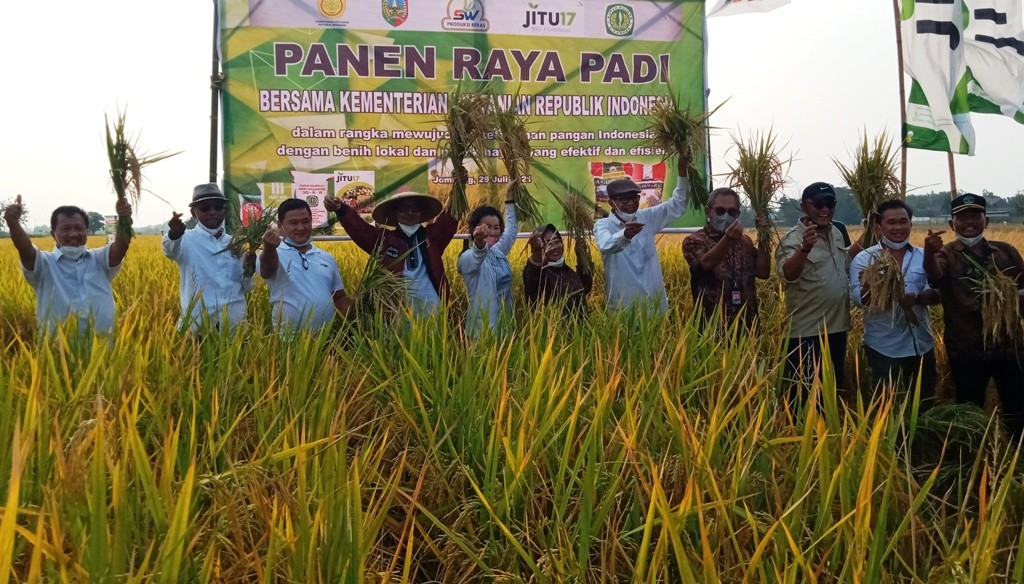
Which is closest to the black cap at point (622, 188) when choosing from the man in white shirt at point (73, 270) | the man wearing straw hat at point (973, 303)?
the man wearing straw hat at point (973, 303)

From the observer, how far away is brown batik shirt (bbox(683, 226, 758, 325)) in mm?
4168

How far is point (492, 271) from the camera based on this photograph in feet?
14.3

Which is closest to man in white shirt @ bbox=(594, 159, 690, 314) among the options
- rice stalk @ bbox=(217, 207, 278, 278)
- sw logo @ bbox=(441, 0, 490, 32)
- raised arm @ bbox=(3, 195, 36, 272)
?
rice stalk @ bbox=(217, 207, 278, 278)

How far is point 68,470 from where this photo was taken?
1294 mm

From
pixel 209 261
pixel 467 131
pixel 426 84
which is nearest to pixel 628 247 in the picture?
pixel 467 131

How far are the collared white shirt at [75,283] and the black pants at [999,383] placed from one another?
445cm

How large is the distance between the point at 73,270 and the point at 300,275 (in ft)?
4.04

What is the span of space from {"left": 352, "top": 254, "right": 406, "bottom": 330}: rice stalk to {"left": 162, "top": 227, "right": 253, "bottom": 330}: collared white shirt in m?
0.80

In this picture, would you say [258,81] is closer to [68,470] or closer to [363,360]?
[363,360]

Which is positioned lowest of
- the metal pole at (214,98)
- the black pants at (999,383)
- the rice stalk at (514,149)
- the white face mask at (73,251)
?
the black pants at (999,383)

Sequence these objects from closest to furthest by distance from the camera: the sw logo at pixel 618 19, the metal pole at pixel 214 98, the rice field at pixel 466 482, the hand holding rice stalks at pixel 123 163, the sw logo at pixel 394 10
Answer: the rice field at pixel 466 482 < the hand holding rice stalks at pixel 123 163 < the metal pole at pixel 214 98 < the sw logo at pixel 394 10 < the sw logo at pixel 618 19

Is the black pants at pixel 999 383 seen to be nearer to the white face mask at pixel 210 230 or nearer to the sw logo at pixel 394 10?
the white face mask at pixel 210 230

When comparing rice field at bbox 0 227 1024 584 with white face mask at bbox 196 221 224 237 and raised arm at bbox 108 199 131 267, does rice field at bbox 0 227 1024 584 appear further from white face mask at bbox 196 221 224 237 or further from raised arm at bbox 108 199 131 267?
white face mask at bbox 196 221 224 237

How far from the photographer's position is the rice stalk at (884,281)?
3.44m
